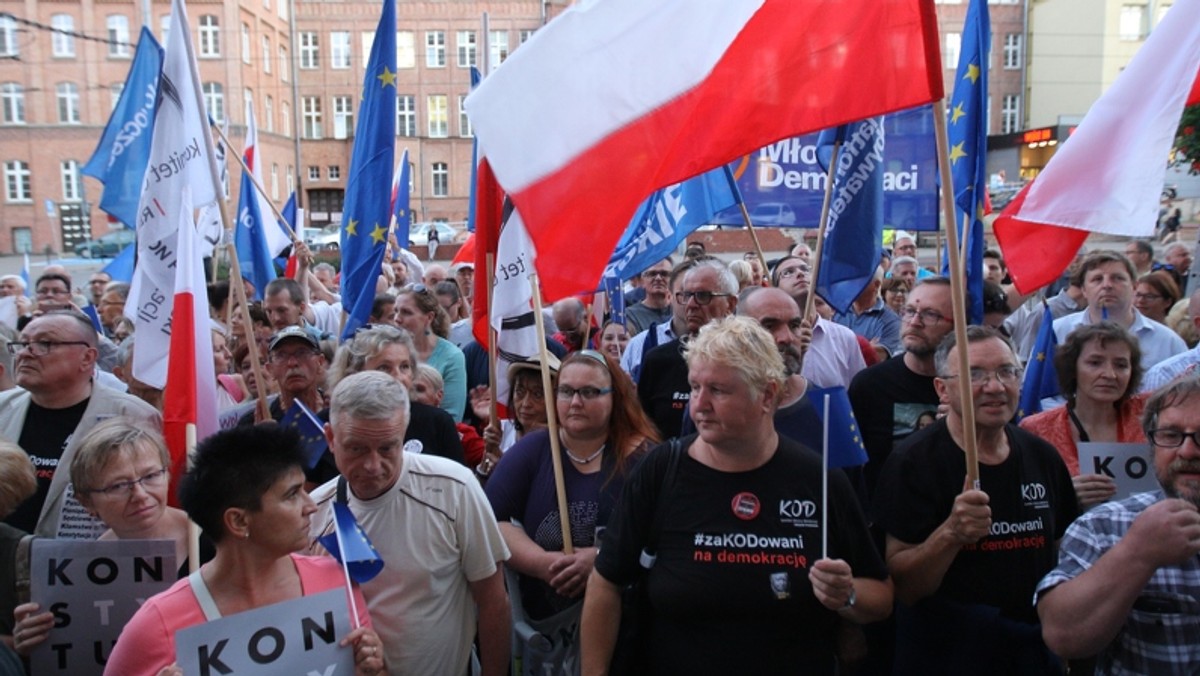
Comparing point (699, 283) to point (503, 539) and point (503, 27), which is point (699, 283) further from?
point (503, 27)

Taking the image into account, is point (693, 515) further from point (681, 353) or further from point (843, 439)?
point (681, 353)

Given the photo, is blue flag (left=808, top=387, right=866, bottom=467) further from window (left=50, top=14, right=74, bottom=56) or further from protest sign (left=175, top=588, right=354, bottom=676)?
window (left=50, top=14, right=74, bottom=56)

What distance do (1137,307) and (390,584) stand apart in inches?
224

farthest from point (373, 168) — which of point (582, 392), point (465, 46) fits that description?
point (465, 46)

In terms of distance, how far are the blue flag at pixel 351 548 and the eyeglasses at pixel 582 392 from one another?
3.51ft

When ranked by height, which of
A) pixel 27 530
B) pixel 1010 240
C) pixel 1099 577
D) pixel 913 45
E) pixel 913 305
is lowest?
pixel 27 530

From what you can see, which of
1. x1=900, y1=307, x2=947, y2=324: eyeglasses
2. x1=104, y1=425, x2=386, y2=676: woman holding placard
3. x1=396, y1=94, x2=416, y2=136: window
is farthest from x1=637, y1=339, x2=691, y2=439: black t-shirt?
x1=396, y1=94, x2=416, y2=136: window

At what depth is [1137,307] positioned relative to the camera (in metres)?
6.45

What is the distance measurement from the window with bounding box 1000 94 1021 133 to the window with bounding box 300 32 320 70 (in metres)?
40.1

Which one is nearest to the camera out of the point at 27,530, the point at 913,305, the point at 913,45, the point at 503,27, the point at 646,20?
the point at 913,45

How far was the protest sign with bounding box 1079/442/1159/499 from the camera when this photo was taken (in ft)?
11.2

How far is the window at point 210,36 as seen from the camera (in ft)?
147

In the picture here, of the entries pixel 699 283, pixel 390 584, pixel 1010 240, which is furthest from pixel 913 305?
pixel 390 584

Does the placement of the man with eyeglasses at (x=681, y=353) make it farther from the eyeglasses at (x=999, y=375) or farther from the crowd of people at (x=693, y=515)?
the eyeglasses at (x=999, y=375)
